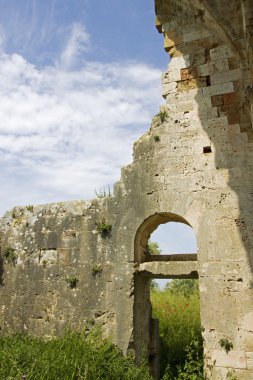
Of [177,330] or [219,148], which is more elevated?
[219,148]

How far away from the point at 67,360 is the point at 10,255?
10.4 feet

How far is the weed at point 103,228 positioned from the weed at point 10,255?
2.10 m

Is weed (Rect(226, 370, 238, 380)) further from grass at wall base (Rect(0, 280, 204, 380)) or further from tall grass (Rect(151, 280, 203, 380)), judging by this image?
tall grass (Rect(151, 280, 203, 380))

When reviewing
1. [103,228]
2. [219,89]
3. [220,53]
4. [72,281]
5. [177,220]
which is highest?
[220,53]

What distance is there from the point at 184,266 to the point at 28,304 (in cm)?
328

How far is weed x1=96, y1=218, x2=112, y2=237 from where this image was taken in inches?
267

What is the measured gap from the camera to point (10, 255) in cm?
774

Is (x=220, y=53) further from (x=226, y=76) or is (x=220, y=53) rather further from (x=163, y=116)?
(x=163, y=116)

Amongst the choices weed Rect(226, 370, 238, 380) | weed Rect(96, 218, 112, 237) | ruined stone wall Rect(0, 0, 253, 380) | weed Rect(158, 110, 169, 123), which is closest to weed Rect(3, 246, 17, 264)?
ruined stone wall Rect(0, 0, 253, 380)

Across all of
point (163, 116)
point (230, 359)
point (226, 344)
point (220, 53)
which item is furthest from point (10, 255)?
point (220, 53)

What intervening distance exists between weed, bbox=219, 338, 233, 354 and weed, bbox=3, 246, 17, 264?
441 cm

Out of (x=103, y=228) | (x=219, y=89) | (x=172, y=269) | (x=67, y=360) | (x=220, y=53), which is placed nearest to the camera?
(x=67, y=360)

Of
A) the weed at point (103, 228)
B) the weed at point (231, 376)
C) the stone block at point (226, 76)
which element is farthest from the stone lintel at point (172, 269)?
the stone block at point (226, 76)

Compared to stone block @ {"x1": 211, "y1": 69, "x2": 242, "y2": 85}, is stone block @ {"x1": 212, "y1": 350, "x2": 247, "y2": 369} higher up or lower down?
lower down
